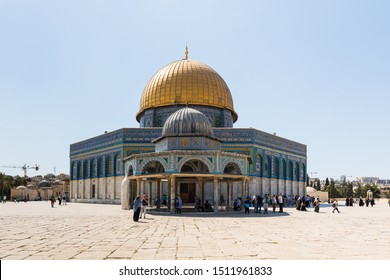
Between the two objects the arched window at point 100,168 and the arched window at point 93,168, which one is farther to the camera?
the arched window at point 93,168

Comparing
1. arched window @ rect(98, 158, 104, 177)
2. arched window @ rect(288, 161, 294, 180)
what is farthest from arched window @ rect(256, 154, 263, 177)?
arched window @ rect(98, 158, 104, 177)

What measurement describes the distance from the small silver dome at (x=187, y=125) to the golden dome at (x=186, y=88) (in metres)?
12.7

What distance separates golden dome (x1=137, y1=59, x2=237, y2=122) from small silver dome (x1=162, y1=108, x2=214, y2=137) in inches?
502

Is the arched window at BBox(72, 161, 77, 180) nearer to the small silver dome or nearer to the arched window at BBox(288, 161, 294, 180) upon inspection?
the arched window at BBox(288, 161, 294, 180)

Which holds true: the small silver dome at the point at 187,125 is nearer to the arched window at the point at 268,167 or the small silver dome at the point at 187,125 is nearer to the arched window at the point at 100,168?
the arched window at the point at 268,167

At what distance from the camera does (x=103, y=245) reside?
9328 millimetres

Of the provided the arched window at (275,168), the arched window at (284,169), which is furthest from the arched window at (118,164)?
the arched window at (284,169)

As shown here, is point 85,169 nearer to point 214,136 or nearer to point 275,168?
point 214,136

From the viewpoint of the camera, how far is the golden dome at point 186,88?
37938mm

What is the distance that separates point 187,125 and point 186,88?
14.4 m

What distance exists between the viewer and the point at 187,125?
24.2 meters

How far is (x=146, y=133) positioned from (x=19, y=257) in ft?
95.8

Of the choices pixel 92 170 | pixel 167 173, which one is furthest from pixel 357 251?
pixel 92 170

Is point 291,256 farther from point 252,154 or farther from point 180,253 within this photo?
point 252,154
